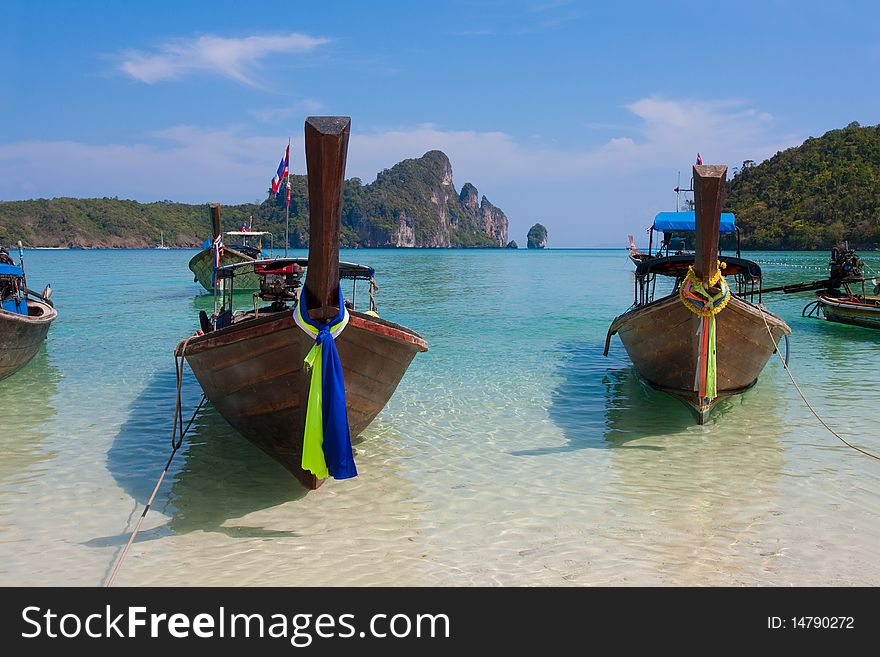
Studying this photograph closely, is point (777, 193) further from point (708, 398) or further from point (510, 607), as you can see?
point (510, 607)

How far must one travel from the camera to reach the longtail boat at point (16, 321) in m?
11.1

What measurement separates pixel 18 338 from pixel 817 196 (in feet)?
285

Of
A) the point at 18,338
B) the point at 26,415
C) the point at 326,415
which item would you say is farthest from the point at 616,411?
the point at 18,338

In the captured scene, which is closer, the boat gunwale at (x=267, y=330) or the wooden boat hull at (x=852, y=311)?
the boat gunwale at (x=267, y=330)

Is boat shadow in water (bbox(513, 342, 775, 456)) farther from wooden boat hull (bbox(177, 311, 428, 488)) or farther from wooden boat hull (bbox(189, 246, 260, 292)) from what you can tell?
wooden boat hull (bbox(189, 246, 260, 292))

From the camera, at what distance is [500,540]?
18.8 ft

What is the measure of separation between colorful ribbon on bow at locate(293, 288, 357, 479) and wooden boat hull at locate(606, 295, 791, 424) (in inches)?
201

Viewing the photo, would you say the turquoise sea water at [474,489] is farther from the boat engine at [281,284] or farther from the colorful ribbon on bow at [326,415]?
the boat engine at [281,284]

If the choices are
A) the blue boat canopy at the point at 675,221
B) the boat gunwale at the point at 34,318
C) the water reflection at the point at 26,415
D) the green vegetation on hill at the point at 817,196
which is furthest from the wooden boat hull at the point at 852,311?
the green vegetation on hill at the point at 817,196

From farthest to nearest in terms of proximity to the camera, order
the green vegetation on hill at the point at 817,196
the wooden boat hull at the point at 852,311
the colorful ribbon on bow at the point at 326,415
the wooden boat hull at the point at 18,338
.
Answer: the green vegetation on hill at the point at 817,196
the wooden boat hull at the point at 852,311
the wooden boat hull at the point at 18,338
the colorful ribbon on bow at the point at 326,415

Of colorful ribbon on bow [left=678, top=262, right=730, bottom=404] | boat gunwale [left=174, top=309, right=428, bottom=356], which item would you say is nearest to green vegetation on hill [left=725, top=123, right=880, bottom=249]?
colorful ribbon on bow [left=678, top=262, right=730, bottom=404]

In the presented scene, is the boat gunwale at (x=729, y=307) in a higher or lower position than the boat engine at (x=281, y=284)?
lower

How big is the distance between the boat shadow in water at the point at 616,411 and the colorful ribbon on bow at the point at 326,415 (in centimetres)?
310

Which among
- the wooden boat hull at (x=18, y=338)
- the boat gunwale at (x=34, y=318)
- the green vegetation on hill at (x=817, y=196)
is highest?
the green vegetation on hill at (x=817, y=196)
